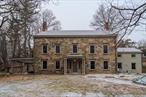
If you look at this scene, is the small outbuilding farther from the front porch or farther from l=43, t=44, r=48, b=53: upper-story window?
l=43, t=44, r=48, b=53: upper-story window

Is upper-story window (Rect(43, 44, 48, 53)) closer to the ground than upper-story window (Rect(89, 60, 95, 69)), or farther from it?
farther from it

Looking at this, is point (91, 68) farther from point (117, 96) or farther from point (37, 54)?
point (117, 96)

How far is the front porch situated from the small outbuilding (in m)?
8.37

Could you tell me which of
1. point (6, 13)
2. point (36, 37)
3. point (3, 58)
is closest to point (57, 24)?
point (3, 58)

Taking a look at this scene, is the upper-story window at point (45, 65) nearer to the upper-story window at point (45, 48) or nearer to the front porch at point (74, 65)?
the upper-story window at point (45, 48)

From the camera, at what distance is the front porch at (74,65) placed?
43.3 metres

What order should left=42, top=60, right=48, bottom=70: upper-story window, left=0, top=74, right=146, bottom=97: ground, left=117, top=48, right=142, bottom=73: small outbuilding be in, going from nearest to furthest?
left=0, top=74, right=146, bottom=97: ground
left=42, top=60, right=48, bottom=70: upper-story window
left=117, top=48, right=142, bottom=73: small outbuilding

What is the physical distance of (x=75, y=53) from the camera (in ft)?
144

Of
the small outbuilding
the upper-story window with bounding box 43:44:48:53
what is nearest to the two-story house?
the upper-story window with bounding box 43:44:48:53

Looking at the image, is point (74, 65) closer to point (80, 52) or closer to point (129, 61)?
point (80, 52)

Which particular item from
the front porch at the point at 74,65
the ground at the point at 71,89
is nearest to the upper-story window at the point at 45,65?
the front porch at the point at 74,65

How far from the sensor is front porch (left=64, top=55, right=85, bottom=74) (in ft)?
142

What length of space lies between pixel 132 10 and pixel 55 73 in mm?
35426

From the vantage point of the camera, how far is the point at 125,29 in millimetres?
9125
